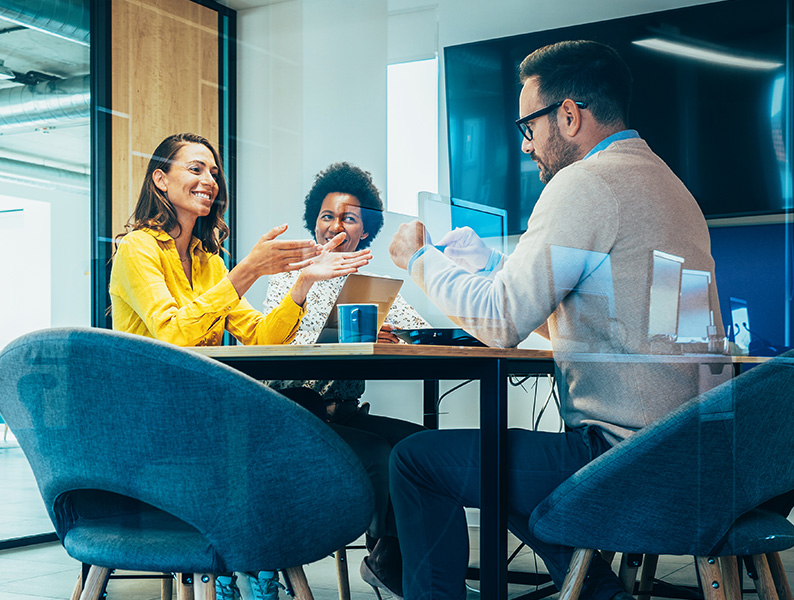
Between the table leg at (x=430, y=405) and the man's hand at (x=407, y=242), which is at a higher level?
the man's hand at (x=407, y=242)

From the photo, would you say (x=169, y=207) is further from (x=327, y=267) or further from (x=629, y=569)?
(x=629, y=569)

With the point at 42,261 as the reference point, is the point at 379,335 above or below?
below

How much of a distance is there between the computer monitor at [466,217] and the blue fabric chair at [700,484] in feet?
2.86

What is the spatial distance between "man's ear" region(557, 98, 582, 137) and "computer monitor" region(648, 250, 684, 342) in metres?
0.37

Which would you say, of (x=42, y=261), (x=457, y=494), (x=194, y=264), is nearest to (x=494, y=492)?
(x=457, y=494)

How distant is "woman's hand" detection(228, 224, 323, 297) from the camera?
2062 millimetres

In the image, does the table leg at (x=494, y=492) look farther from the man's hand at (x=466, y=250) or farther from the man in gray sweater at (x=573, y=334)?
the man's hand at (x=466, y=250)

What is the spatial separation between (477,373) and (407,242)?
1.49 feet

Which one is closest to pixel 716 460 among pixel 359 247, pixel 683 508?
pixel 683 508

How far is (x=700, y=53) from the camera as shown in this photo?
2035mm

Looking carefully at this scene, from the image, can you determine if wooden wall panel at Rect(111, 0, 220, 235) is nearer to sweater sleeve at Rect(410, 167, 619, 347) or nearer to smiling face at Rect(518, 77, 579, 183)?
smiling face at Rect(518, 77, 579, 183)

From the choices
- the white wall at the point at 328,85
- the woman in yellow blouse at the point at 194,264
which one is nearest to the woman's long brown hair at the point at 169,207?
the woman in yellow blouse at the point at 194,264

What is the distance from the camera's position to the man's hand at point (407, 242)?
178cm

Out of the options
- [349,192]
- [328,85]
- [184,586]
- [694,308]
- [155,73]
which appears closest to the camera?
[184,586]
